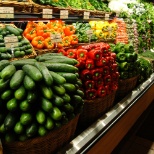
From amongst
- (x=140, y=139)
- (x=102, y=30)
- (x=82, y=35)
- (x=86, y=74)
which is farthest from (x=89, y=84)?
(x=102, y=30)

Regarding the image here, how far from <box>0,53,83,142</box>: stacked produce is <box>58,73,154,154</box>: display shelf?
304 millimetres

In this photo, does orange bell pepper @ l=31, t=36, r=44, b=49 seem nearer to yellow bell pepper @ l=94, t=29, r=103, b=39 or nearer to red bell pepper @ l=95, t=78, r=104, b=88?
red bell pepper @ l=95, t=78, r=104, b=88

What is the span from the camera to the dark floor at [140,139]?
3.12 meters

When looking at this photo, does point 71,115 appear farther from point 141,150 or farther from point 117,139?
point 141,150

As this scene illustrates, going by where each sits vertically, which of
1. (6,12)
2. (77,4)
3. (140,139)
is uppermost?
(77,4)

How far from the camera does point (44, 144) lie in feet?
4.59

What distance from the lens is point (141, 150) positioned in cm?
320

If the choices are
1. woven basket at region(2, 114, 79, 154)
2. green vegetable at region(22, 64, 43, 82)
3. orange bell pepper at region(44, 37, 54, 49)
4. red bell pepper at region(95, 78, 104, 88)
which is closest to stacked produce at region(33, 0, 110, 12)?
orange bell pepper at region(44, 37, 54, 49)

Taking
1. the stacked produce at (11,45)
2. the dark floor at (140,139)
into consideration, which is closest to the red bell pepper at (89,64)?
the stacked produce at (11,45)

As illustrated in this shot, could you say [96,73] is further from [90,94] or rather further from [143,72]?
[143,72]

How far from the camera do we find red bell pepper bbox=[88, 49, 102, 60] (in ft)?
6.86

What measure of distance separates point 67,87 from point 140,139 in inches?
92.9

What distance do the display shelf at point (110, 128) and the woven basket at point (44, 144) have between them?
2.8 inches

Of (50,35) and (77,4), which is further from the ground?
(77,4)
